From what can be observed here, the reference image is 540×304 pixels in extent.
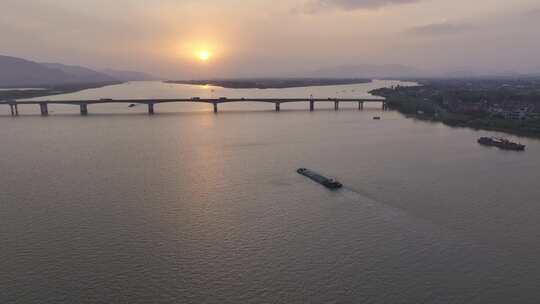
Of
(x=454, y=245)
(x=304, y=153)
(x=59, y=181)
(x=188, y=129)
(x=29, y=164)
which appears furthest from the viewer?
(x=188, y=129)

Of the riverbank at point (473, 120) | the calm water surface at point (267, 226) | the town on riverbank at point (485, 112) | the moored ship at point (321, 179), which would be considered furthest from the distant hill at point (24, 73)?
the moored ship at point (321, 179)

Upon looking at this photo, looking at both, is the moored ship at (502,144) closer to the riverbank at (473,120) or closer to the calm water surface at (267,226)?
the calm water surface at (267,226)

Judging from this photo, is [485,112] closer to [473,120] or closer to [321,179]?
[473,120]

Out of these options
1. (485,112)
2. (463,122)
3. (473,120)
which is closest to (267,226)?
(463,122)

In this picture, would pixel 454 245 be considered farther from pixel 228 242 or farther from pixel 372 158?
pixel 372 158

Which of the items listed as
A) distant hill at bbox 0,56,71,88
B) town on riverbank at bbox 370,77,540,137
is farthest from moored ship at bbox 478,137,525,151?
distant hill at bbox 0,56,71,88

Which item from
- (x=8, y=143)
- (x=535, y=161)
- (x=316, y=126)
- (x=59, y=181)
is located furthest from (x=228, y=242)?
(x=316, y=126)
